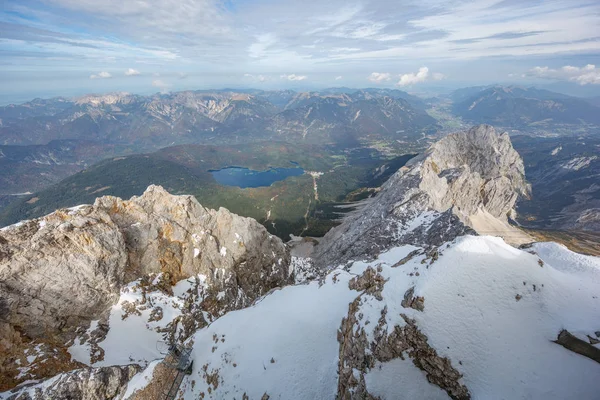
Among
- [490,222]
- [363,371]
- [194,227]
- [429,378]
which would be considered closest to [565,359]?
[429,378]

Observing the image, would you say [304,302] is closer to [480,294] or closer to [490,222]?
[480,294]

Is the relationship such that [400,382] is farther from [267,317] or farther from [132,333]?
[132,333]

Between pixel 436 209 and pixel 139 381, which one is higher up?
pixel 139 381

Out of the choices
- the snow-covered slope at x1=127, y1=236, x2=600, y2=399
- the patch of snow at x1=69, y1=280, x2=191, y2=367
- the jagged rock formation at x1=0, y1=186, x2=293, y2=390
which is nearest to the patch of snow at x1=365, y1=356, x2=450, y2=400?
the snow-covered slope at x1=127, y1=236, x2=600, y2=399

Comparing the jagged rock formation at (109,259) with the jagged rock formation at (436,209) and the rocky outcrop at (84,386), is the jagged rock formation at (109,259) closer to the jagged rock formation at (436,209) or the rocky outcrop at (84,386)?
the rocky outcrop at (84,386)

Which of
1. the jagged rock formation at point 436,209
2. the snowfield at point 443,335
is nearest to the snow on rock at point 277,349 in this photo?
the snowfield at point 443,335

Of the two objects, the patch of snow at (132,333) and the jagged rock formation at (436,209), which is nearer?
the patch of snow at (132,333)

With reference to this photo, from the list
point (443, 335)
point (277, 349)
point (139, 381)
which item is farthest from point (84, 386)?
point (443, 335)
